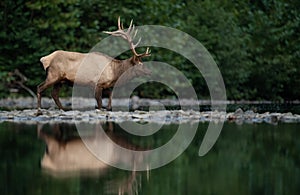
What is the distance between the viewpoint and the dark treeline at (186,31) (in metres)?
18.0

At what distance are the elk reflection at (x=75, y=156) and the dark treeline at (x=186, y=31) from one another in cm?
744

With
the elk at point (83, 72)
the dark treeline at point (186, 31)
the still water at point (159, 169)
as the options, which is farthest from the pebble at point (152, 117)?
the dark treeline at point (186, 31)

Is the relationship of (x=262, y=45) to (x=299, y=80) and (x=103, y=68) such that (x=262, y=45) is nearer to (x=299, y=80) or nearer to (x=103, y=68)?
(x=299, y=80)

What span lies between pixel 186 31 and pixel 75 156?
1212cm

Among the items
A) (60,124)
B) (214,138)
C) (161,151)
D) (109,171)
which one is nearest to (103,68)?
(60,124)

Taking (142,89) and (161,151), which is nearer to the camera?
(161,151)

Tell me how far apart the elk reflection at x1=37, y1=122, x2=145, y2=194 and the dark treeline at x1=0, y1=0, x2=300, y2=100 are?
744 cm

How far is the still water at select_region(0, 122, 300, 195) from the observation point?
18.2 feet

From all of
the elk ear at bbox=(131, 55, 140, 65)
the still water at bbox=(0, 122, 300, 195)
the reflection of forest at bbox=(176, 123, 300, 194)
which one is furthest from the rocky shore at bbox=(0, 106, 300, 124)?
the reflection of forest at bbox=(176, 123, 300, 194)

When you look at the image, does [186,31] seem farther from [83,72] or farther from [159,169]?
[159,169]

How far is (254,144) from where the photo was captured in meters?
8.60

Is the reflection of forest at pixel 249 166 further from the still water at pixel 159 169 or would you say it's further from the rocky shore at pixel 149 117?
the rocky shore at pixel 149 117

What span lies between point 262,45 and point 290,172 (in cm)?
1385

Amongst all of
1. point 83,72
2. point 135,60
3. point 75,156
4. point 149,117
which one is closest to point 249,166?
point 75,156
